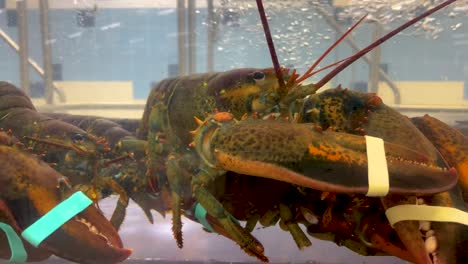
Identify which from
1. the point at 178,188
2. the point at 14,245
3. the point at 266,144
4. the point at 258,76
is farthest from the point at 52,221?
the point at 258,76

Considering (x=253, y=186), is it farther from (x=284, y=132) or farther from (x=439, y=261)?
(x=439, y=261)

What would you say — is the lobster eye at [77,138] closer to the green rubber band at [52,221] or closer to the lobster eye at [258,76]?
the green rubber band at [52,221]

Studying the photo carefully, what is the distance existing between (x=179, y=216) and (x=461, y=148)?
39.8 inches

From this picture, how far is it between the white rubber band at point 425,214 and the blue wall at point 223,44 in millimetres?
3901

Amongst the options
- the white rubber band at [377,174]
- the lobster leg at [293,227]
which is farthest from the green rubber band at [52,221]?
the white rubber band at [377,174]

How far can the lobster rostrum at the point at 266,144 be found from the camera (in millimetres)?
1062

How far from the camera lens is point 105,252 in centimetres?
147

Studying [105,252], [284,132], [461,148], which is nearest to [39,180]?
[105,252]

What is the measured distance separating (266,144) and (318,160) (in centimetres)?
14

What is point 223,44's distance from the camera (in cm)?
1048

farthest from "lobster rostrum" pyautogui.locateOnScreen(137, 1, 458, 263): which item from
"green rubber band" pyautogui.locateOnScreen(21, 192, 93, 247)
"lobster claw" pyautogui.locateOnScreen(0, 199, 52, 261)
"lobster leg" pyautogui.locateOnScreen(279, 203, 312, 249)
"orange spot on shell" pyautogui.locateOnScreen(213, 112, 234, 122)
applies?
"lobster claw" pyautogui.locateOnScreen(0, 199, 52, 261)

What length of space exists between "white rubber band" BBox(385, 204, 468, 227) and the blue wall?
3.90m

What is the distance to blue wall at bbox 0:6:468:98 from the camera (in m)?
6.41

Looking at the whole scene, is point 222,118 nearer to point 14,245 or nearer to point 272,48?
point 272,48
